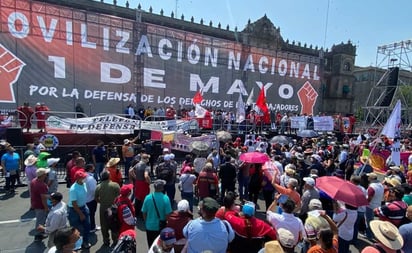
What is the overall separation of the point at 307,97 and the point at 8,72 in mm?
26208

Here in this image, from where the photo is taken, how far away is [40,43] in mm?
16266

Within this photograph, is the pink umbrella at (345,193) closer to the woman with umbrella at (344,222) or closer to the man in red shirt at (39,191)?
the woman with umbrella at (344,222)

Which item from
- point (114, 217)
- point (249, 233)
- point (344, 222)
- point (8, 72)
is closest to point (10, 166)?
point (114, 217)

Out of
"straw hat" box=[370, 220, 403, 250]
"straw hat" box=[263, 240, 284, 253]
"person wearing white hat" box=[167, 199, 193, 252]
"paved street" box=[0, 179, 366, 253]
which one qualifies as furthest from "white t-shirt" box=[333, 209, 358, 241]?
"person wearing white hat" box=[167, 199, 193, 252]

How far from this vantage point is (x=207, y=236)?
10.0ft

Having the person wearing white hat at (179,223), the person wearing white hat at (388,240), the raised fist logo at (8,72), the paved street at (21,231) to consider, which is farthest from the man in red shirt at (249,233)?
the raised fist logo at (8,72)

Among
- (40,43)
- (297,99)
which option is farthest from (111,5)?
(297,99)

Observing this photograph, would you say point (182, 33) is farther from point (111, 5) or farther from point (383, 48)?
point (383, 48)

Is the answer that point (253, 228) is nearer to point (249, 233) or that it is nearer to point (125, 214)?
point (249, 233)

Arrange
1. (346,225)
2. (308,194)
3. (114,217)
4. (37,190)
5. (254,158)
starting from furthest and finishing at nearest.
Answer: (254,158), (37,190), (308,194), (346,225), (114,217)

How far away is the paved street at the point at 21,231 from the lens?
4855 mm

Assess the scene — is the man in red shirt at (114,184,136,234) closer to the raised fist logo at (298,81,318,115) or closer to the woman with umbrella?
the woman with umbrella

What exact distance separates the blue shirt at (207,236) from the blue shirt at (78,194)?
2.38m

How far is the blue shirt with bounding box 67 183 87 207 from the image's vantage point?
458cm
